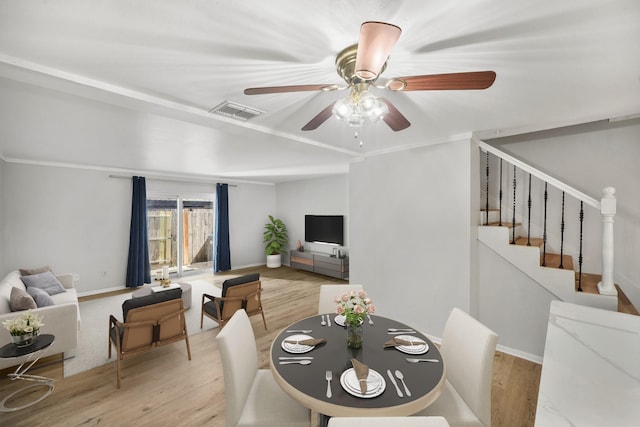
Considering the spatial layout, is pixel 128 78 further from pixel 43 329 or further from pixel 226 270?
pixel 226 270

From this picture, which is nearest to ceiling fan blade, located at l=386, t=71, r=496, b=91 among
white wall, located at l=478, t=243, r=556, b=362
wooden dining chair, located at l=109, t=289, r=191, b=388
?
white wall, located at l=478, t=243, r=556, b=362

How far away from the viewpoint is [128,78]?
5.65ft

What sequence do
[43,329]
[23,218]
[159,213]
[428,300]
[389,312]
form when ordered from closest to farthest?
[43,329], [428,300], [389,312], [23,218], [159,213]

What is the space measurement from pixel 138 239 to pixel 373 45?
6.27 meters

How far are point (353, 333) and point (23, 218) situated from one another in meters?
5.97

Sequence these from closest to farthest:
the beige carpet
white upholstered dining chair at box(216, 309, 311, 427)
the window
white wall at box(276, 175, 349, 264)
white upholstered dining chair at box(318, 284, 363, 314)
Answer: white upholstered dining chair at box(216, 309, 311, 427) → white upholstered dining chair at box(318, 284, 363, 314) → the beige carpet → the window → white wall at box(276, 175, 349, 264)

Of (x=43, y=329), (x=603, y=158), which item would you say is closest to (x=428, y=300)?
(x=603, y=158)

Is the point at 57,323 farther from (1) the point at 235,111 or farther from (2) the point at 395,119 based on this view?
(2) the point at 395,119

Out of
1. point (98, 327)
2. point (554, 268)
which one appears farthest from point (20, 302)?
point (554, 268)

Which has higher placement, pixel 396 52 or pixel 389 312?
pixel 396 52

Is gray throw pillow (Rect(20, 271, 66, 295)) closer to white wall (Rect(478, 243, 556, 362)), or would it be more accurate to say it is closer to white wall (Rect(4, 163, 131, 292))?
white wall (Rect(4, 163, 131, 292))

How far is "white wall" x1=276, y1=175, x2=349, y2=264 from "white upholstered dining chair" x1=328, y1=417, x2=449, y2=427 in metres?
5.47

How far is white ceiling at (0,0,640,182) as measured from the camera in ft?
3.77

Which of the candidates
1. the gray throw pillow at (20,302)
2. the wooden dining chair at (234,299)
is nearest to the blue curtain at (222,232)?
the wooden dining chair at (234,299)
